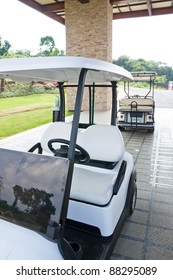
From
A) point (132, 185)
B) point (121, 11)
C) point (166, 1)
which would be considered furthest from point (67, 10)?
point (132, 185)

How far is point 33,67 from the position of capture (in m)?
1.22

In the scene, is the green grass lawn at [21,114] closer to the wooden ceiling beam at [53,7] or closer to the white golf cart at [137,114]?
the white golf cart at [137,114]

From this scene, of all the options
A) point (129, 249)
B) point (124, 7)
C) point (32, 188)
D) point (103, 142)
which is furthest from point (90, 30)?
point (32, 188)

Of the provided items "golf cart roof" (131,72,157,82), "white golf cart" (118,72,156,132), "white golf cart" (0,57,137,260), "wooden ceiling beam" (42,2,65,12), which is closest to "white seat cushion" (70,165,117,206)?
"white golf cart" (0,57,137,260)

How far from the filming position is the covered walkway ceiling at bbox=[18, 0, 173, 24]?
31.5ft

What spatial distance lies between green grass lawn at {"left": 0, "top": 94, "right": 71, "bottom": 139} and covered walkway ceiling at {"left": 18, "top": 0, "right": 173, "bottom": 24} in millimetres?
3724

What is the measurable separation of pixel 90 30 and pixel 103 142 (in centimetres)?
865

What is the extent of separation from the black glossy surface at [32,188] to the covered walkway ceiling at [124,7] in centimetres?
945

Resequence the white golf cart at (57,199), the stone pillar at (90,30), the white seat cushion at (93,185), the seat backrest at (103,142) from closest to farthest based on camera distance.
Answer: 1. the white golf cart at (57,199)
2. the white seat cushion at (93,185)
3. the seat backrest at (103,142)
4. the stone pillar at (90,30)

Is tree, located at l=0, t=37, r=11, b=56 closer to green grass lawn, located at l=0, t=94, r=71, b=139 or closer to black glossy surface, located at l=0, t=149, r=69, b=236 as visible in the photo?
green grass lawn, located at l=0, t=94, r=71, b=139

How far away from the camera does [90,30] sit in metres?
9.66

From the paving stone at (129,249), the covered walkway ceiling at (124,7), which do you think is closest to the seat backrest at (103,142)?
the paving stone at (129,249)

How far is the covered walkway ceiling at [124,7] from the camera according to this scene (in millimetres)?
9594
